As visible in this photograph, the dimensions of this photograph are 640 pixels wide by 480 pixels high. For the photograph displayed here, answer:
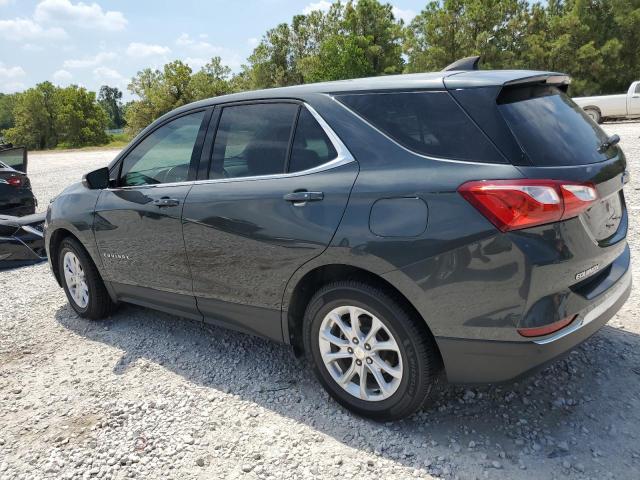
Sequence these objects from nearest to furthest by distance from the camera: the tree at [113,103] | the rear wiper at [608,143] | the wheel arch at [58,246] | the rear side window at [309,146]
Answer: the rear wiper at [608,143] → the rear side window at [309,146] → the wheel arch at [58,246] → the tree at [113,103]

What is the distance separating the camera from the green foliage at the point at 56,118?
6694cm

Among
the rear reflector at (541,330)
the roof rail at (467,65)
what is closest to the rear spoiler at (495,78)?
the roof rail at (467,65)

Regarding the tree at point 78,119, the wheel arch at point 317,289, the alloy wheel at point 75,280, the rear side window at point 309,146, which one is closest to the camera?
the wheel arch at point 317,289

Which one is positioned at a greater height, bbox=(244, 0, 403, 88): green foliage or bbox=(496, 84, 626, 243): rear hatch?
bbox=(244, 0, 403, 88): green foliage

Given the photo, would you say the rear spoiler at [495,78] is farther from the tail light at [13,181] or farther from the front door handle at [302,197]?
the tail light at [13,181]

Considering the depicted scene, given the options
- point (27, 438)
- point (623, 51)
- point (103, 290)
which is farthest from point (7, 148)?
point (623, 51)

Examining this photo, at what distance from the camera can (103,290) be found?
457 cm

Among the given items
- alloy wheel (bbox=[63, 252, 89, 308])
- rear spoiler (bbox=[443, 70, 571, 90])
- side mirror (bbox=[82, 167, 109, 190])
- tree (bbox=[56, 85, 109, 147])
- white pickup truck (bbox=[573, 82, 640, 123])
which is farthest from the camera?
tree (bbox=[56, 85, 109, 147])

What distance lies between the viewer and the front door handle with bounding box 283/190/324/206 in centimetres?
282

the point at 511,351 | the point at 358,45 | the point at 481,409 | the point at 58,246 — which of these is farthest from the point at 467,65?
the point at 358,45

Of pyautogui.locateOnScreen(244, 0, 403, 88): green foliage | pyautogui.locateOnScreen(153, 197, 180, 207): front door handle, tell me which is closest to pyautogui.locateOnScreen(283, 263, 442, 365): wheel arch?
pyautogui.locateOnScreen(153, 197, 180, 207): front door handle

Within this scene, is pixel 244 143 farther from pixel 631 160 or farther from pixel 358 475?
pixel 631 160

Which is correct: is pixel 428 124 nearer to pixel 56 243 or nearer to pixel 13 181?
pixel 56 243

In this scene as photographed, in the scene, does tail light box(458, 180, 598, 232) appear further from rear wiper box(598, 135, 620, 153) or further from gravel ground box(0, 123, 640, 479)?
gravel ground box(0, 123, 640, 479)
